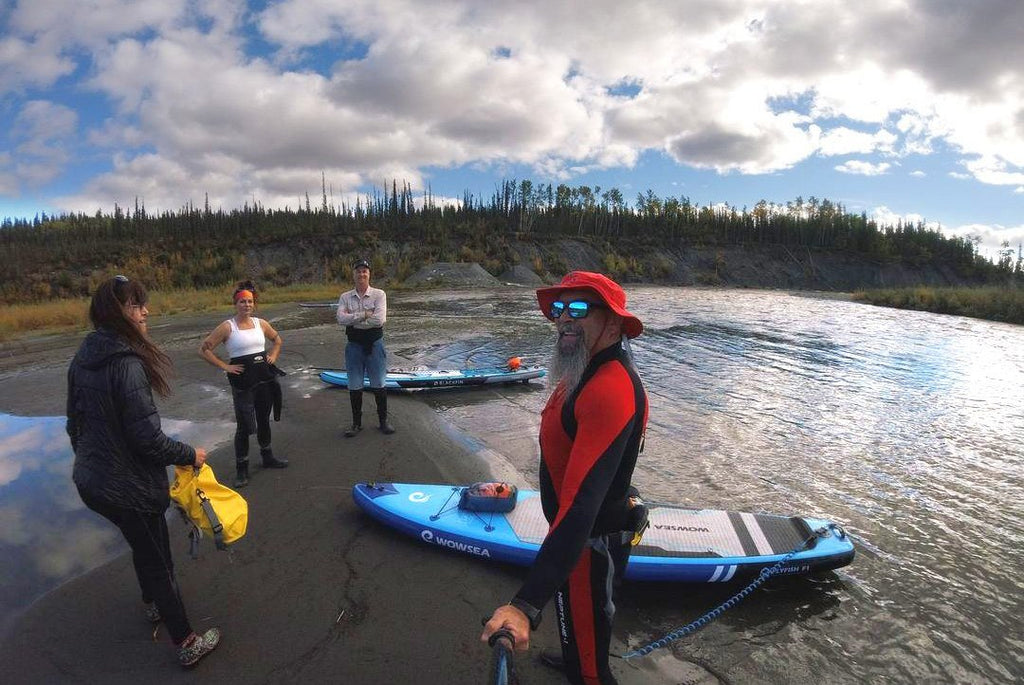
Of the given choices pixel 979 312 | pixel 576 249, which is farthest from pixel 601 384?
pixel 576 249

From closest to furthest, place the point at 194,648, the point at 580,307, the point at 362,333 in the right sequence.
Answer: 1. the point at 580,307
2. the point at 194,648
3. the point at 362,333

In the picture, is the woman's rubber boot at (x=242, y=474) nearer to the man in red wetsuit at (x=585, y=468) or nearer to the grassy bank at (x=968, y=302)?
the man in red wetsuit at (x=585, y=468)

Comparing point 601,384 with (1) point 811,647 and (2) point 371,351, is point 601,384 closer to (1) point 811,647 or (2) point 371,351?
(1) point 811,647

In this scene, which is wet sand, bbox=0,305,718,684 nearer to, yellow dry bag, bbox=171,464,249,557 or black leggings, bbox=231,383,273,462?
black leggings, bbox=231,383,273,462

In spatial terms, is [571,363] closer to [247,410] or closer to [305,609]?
[305,609]

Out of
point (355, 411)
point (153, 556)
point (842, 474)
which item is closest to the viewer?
point (153, 556)

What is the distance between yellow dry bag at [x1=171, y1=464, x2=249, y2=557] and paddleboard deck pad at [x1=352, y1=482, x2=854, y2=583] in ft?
6.10

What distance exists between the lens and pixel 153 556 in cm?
301

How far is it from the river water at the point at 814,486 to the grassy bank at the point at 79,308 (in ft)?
47.9

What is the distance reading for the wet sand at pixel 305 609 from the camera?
3268 mm

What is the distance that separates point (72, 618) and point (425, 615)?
2437 mm

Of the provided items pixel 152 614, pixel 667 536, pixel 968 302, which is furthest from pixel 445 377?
pixel 968 302

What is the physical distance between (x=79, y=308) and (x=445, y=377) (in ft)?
68.1

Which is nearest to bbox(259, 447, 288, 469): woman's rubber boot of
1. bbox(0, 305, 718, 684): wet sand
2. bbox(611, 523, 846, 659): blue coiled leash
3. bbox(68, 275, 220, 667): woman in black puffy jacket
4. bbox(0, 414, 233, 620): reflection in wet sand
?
bbox(0, 305, 718, 684): wet sand
